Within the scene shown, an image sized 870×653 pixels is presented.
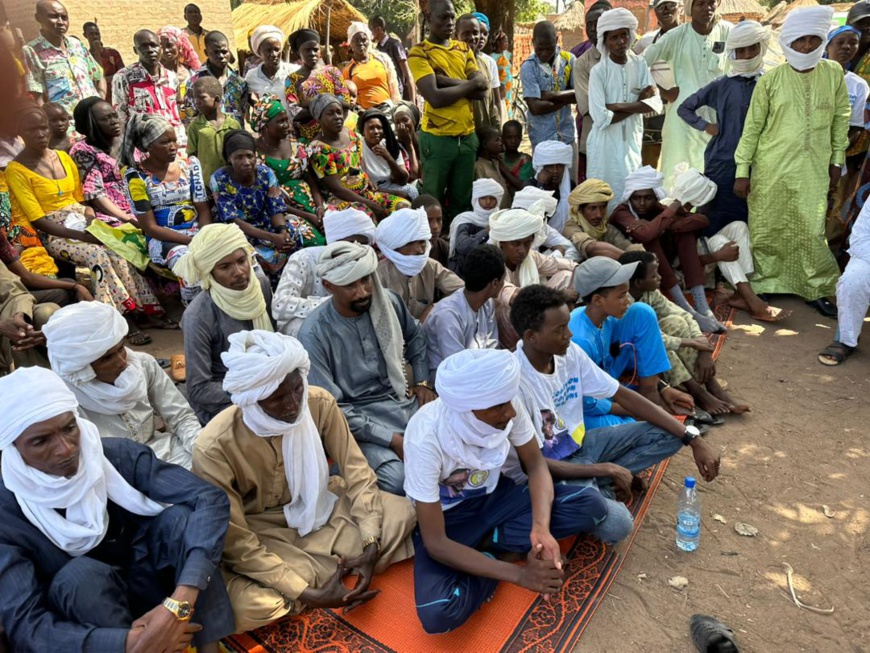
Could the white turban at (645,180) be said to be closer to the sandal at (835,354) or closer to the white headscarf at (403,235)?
the sandal at (835,354)

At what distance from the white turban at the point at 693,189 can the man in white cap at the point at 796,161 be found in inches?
15.2

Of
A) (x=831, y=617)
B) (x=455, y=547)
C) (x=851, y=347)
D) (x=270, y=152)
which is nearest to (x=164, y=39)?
(x=270, y=152)

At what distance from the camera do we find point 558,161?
5.96m

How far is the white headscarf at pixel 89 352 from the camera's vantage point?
2922 millimetres

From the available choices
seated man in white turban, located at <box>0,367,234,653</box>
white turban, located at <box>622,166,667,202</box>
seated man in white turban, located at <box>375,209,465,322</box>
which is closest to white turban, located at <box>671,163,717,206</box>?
white turban, located at <box>622,166,667,202</box>

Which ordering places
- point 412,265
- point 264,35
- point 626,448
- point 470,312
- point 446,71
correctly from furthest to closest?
point 264,35, point 446,71, point 412,265, point 470,312, point 626,448

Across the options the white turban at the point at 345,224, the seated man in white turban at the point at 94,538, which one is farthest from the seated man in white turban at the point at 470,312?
the seated man in white turban at the point at 94,538

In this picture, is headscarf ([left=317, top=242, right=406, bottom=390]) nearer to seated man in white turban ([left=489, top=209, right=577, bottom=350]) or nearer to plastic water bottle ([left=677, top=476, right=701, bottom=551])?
seated man in white turban ([left=489, top=209, right=577, bottom=350])

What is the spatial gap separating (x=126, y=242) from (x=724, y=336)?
4.86m

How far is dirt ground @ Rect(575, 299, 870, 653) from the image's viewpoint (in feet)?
9.17

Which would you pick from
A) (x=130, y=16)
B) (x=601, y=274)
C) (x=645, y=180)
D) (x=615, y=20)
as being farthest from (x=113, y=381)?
(x=130, y=16)

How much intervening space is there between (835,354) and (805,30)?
100 inches

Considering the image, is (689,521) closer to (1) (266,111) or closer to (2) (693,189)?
(2) (693,189)

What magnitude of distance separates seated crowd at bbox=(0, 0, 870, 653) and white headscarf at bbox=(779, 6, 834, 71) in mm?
31
